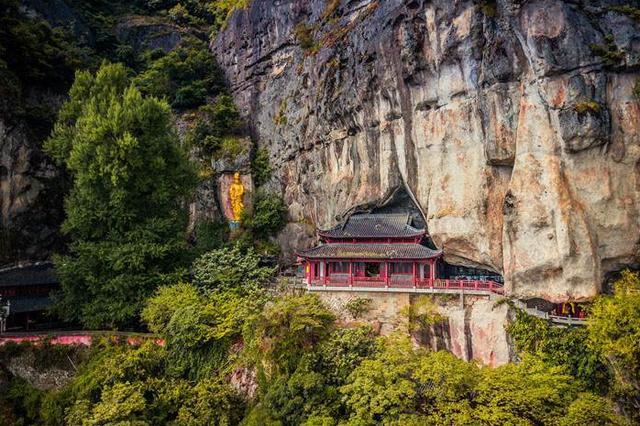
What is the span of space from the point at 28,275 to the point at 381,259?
61.7 feet

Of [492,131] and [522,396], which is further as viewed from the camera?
[492,131]

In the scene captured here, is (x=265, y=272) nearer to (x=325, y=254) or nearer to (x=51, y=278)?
(x=325, y=254)

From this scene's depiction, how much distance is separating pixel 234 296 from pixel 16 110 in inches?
691

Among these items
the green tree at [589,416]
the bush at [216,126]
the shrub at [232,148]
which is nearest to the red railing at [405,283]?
the green tree at [589,416]

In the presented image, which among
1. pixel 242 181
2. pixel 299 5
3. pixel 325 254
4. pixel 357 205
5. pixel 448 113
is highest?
pixel 299 5

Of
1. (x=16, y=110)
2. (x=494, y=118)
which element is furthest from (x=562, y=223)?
(x=16, y=110)

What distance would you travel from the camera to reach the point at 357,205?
2583 centimetres

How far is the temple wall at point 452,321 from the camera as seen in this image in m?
18.7

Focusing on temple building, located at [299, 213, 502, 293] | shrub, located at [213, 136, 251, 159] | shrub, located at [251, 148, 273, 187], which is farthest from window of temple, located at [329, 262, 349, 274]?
shrub, located at [213, 136, 251, 159]

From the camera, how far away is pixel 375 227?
24.3m

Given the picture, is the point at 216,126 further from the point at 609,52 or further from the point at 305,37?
the point at 609,52

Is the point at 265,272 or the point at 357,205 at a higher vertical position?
the point at 357,205

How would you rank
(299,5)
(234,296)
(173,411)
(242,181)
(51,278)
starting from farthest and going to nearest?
(299,5) → (242,181) → (51,278) → (234,296) → (173,411)

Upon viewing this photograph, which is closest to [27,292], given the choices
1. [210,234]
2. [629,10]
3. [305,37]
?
[210,234]
